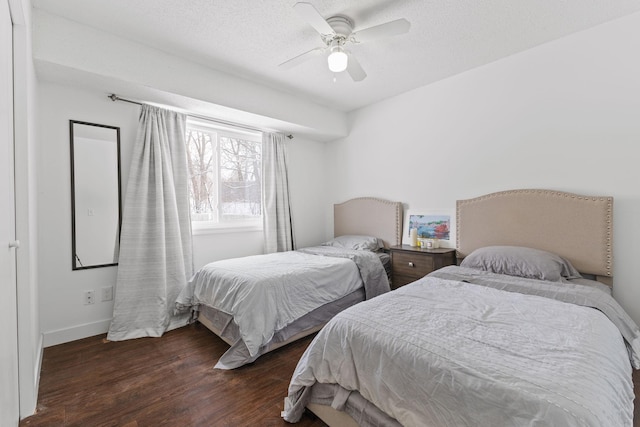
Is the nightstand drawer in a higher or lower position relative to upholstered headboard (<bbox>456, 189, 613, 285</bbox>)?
lower

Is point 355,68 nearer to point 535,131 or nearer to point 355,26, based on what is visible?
point 355,26

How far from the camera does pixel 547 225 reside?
2.37m

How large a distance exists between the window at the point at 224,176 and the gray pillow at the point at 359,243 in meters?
1.16

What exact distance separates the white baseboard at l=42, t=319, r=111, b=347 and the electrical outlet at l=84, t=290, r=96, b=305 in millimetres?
196

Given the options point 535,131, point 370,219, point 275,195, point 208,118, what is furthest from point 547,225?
point 208,118

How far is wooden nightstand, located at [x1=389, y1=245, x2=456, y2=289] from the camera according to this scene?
110 inches

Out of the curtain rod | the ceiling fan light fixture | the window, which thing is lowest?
the window

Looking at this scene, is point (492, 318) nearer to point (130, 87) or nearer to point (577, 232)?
point (577, 232)

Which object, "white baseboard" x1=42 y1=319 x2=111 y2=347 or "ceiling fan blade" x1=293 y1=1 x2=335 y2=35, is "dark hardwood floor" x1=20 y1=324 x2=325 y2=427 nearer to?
"white baseboard" x1=42 y1=319 x2=111 y2=347

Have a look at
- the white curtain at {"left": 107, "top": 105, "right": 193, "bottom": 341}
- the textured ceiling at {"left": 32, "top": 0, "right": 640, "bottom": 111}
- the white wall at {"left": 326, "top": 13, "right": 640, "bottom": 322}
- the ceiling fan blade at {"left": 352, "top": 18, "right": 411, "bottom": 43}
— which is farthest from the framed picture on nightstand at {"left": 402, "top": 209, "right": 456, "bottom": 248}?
the white curtain at {"left": 107, "top": 105, "right": 193, "bottom": 341}

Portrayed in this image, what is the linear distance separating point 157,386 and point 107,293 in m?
1.28

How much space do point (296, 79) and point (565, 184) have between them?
2.77 metres

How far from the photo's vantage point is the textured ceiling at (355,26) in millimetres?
1978

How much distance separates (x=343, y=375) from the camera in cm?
130
